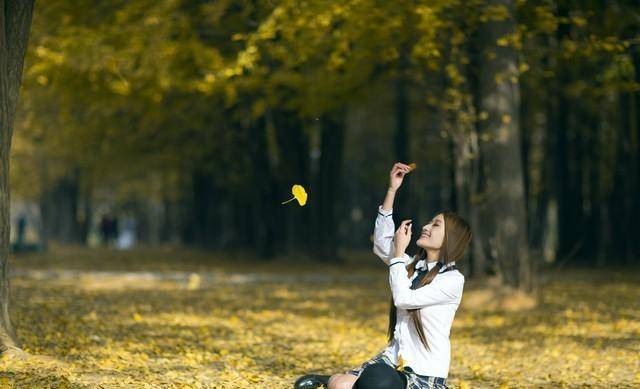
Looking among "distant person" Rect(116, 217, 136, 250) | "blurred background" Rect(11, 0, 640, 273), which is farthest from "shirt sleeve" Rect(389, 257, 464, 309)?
"distant person" Rect(116, 217, 136, 250)

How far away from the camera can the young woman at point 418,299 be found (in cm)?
650

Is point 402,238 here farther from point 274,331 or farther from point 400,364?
point 274,331

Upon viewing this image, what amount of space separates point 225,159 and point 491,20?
19.0 meters

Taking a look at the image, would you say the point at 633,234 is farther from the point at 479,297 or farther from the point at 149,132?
the point at 149,132

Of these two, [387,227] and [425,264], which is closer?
[425,264]

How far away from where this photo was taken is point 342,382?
6895 mm

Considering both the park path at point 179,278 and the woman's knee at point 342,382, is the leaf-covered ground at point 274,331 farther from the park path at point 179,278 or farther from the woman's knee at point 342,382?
the woman's knee at point 342,382

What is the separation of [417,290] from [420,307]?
140 millimetres

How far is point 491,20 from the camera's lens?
16438mm

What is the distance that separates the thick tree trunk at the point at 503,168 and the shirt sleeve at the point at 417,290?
10.0 m

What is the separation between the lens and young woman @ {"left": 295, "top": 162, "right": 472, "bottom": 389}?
6504 mm

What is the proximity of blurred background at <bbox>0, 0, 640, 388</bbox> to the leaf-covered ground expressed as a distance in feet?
0.18

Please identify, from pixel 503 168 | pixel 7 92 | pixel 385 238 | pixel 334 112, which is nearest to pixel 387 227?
pixel 385 238

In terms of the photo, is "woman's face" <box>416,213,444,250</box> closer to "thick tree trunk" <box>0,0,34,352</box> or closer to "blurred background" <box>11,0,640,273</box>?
"thick tree trunk" <box>0,0,34,352</box>
